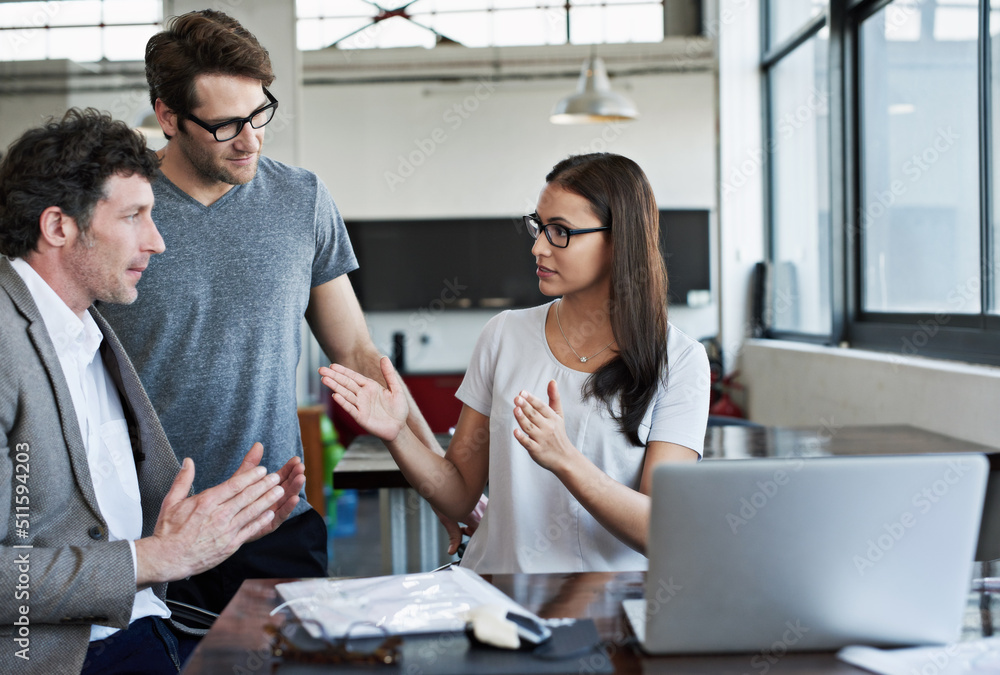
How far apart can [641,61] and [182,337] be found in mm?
6200

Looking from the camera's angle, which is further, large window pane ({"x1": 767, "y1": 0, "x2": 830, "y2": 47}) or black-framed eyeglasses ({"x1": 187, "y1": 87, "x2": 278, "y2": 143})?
large window pane ({"x1": 767, "y1": 0, "x2": 830, "y2": 47})

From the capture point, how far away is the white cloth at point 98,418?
140 centimetres

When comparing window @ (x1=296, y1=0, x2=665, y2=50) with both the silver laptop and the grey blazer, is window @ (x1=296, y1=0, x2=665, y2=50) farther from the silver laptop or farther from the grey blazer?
the silver laptop

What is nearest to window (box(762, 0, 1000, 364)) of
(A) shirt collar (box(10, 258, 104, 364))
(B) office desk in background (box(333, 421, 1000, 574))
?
(B) office desk in background (box(333, 421, 1000, 574))

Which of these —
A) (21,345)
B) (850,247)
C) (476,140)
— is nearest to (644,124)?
(476,140)

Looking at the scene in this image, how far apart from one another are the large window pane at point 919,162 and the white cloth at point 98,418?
3.16 m

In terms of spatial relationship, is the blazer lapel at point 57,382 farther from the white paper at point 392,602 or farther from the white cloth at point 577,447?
the white cloth at point 577,447

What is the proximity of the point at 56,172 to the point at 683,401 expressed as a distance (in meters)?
1.18

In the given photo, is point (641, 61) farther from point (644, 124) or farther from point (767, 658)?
point (767, 658)

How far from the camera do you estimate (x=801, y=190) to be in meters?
5.52

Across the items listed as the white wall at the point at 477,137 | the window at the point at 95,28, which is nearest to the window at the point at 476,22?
the white wall at the point at 477,137

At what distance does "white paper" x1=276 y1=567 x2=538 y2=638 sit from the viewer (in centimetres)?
105

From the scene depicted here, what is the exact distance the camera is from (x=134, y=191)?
1.48 metres

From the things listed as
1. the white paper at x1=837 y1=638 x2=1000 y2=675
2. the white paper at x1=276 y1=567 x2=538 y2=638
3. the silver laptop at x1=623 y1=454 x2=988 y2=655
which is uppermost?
the silver laptop at x1=623 y1=454 x2=988 y2=655
